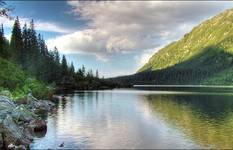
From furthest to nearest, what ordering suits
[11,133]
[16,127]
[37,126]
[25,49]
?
[25,49] < [37,126] < [16,127] < [11,133]

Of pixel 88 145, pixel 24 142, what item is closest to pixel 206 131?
pixel 88 145

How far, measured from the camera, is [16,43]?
180250 millimetres

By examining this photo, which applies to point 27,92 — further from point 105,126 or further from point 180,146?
point 180,146

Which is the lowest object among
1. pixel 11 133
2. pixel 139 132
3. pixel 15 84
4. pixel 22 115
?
pixel 139 132

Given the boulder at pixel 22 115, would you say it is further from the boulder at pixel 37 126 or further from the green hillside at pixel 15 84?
the green hillside at pixel 15 84

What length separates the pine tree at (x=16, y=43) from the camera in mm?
176125

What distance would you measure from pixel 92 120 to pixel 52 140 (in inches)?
1076

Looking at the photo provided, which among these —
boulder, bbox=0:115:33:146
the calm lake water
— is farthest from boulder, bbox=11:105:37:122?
boulder, bbox=0:115:33:146

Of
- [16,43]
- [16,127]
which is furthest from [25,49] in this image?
[16,127]

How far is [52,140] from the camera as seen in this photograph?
190ft

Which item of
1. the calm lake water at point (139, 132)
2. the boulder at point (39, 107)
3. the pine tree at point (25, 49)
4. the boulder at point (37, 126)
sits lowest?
the calm lake water at point (139, 132)

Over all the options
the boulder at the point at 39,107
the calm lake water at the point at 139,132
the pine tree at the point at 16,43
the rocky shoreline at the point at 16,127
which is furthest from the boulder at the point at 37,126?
the pine tree at the point at 16,43

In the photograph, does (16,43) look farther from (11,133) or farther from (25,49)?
(11,133)

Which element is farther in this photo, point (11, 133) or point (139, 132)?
point (139, 132)
